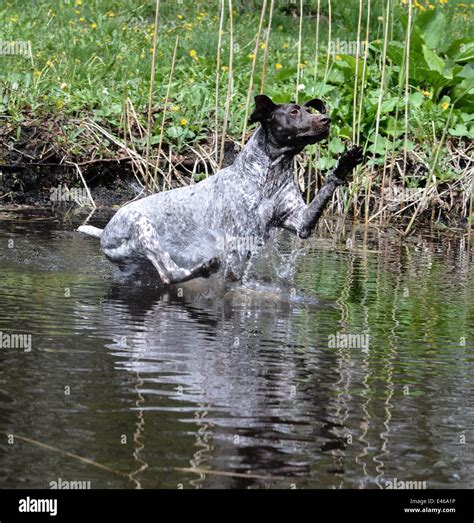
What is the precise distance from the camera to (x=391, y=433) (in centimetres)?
504

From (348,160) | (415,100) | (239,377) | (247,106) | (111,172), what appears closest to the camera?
(239,377)

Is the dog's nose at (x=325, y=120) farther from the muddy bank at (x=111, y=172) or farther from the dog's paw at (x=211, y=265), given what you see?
the muddy bank at (x=111, y=172)

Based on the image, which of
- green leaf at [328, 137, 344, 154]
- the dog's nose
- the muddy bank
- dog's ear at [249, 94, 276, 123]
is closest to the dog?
dog's ear at [249, 94, 276, 123]

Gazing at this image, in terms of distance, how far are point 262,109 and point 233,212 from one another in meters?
0.78

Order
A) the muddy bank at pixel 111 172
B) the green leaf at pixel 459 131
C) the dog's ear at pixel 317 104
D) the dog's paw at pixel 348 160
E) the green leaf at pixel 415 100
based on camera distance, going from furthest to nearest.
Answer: the green leaf at pixel 415 100
the green leaf at pixel 459 131
the muddy bank at pixel 111 172
the dog's ear at pixel 317 104
the dog's paw at pixel 348 160

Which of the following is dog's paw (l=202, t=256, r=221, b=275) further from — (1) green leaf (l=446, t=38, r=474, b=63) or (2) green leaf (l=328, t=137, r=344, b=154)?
(1) green leaf (l=446, t=38, r=474, b=63)

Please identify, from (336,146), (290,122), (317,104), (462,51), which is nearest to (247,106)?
(336,146)

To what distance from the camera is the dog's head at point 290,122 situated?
27.5ft

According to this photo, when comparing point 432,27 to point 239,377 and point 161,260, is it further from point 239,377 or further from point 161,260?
point 239,377

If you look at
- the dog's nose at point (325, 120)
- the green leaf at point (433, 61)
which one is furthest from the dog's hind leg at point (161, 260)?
the green leaf at point (433, 61)

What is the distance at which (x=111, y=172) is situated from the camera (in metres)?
12.8

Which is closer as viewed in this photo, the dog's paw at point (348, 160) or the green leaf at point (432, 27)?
the dog's paw at point (348, 160)

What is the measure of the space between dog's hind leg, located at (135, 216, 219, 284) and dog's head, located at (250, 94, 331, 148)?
1028 mm
